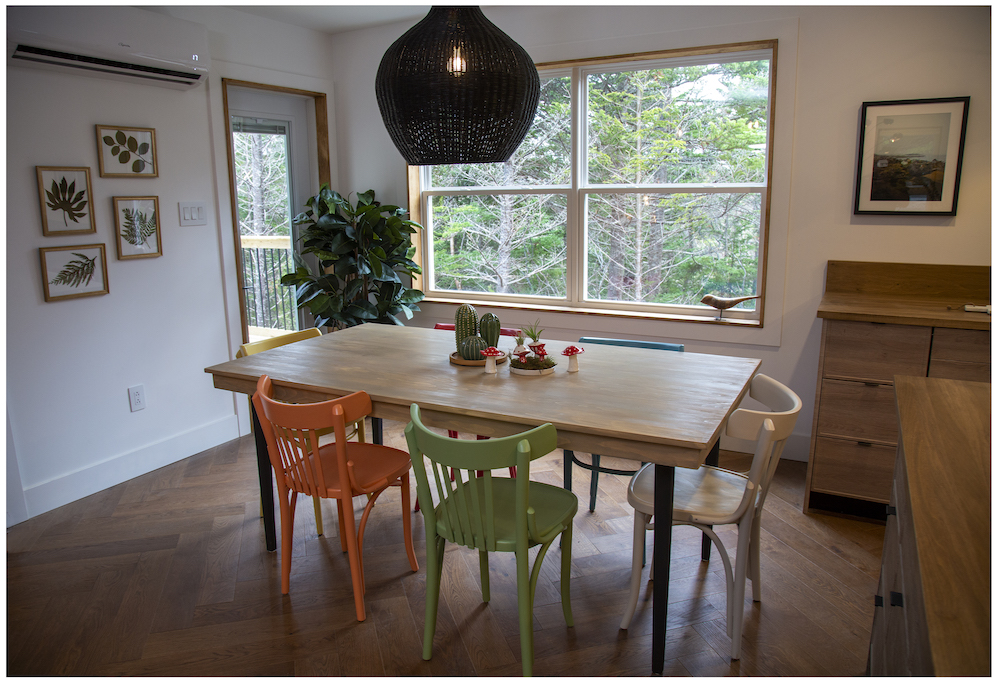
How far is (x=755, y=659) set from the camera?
208cm

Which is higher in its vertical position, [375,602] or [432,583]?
[432,583]

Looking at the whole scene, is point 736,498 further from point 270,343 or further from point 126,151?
point 126,151

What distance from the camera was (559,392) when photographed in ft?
7.45

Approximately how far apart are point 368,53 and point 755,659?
397cm

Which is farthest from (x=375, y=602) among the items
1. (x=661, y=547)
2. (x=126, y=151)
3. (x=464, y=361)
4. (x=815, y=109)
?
(x=815, y=109)

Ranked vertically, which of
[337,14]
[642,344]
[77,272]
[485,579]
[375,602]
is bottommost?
[375,602]

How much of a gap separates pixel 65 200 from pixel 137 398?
105 centimetres

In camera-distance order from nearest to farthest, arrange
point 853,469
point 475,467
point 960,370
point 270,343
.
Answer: point 475,467 → point 960,370 → point 853,469 → point 270,343

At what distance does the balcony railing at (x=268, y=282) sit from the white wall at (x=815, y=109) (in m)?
1.97

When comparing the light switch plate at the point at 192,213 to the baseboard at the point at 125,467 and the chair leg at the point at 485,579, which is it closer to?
the baseboard at the point at 125,467

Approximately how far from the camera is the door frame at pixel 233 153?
3.86 m

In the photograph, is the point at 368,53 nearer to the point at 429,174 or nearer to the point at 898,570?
the point at 429,174

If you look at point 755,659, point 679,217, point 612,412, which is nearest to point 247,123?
point 679,217

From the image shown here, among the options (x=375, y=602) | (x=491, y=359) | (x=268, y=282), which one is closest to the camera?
(x=375, y=602)
